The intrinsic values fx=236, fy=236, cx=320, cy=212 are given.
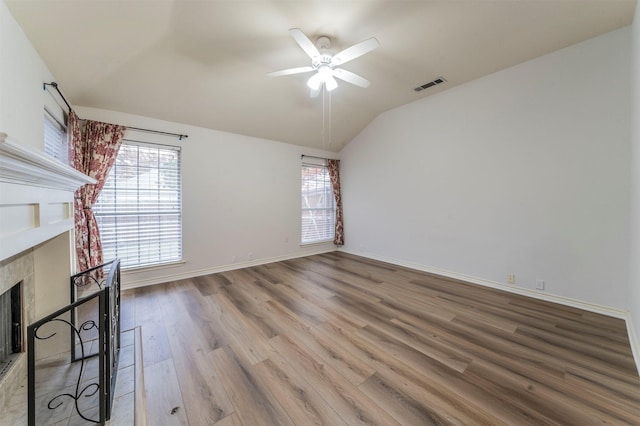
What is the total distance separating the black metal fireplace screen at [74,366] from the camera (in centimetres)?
125

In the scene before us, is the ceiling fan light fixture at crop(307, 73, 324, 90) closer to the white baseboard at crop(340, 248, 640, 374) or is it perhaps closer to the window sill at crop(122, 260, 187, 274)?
the window sill at crop(122, 260, 187, 274)

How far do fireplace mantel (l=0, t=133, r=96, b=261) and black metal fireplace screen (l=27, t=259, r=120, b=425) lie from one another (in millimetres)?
403

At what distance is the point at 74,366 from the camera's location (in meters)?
1.86

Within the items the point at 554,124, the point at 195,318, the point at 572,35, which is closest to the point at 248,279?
the point at 195,318

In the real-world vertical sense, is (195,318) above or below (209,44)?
below

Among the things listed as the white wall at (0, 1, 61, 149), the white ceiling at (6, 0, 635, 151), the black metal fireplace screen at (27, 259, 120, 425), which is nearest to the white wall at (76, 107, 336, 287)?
the white ceiling at (6, 0, 635, 151)

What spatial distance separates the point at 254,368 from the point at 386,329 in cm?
126

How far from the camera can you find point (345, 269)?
427cm

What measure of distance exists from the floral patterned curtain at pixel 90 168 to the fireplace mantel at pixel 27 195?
149 centimetres

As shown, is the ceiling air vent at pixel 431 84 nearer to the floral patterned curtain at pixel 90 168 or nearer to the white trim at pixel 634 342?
the white trim at pixel 634 342

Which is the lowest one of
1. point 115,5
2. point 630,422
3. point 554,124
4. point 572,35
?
point 630,422

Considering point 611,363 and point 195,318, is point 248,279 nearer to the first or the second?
point 195,318

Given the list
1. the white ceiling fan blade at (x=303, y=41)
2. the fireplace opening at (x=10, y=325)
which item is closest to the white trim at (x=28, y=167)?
the fireplace opening at (x=10, y=325)

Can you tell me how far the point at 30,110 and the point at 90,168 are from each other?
4.21ft
